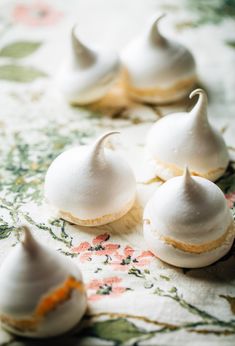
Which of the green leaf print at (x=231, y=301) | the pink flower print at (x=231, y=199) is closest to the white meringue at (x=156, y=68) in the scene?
the pink flower print at (x=231, y=199)

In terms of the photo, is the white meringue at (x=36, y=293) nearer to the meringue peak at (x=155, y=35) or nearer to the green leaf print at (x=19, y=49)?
the meringue peak at (x=155, y=35)

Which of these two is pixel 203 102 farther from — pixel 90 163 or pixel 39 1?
pixel 39 1

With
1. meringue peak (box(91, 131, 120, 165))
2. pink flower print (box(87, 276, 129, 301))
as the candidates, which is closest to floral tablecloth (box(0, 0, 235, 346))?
pink flower print (box(87, 276, 129, 301))

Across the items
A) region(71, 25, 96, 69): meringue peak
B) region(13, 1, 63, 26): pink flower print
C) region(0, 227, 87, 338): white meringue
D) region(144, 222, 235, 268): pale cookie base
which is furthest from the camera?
region(13, 1, 63, 26): pink flower print

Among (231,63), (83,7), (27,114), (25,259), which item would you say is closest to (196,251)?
(25,259)

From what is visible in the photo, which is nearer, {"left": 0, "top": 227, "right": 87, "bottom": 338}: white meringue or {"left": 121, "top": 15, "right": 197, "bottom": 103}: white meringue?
{"left": 0, "top": 227, "right": 87, "bottom": 338}: white meringue

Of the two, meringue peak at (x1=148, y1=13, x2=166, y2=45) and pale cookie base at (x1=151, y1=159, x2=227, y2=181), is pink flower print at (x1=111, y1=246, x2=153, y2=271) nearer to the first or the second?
pale cookie base at (x1=151, y1=159, x2=227, y2=181)
